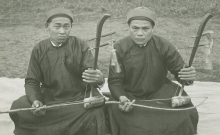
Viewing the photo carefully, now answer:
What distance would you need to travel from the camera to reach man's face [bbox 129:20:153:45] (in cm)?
394

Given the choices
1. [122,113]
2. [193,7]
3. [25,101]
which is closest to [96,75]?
[122,113]

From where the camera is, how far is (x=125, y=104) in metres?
3.73

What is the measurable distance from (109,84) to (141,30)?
2.53 ft

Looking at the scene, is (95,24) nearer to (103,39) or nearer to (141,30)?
(103,39)

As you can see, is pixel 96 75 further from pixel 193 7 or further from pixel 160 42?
pixel 193 7

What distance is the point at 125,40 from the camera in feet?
13.8

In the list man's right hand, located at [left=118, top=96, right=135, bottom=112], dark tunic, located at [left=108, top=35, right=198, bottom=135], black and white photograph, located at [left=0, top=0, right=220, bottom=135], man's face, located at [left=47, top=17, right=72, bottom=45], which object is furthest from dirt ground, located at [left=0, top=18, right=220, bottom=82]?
man's right hand, located at [left=118, top=96, right=135, bottom=112]

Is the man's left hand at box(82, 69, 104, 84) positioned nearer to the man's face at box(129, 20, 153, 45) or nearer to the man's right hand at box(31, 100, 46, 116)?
the man's right hand at box(31, 100, 46, 116)

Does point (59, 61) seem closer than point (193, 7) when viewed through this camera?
Yes

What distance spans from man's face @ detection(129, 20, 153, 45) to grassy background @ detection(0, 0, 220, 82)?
9.82 feet

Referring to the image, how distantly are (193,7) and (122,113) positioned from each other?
29.8 feet

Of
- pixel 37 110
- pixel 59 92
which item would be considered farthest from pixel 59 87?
pixel 37 110

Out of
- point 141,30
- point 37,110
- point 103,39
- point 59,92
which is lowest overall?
point 37,110

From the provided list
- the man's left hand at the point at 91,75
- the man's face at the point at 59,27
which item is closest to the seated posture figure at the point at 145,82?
the man's left hand at the point at 91,75
